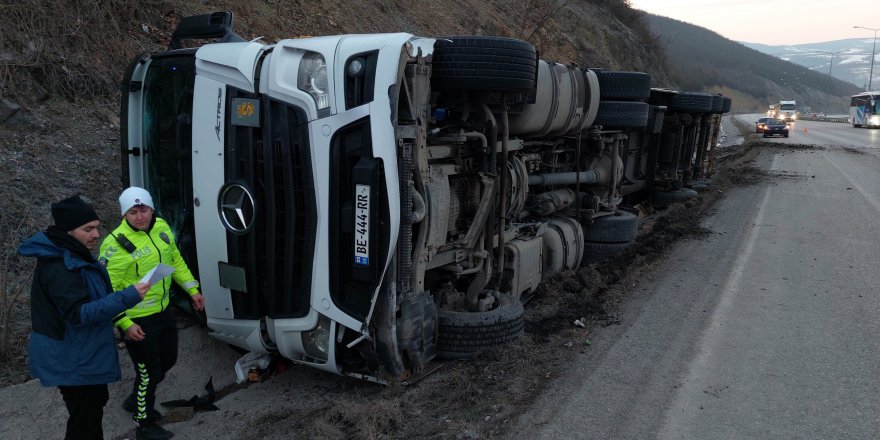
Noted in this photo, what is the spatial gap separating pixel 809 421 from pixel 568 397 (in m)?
1.29

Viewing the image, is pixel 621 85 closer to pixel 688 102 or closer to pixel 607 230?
pixel 607 230

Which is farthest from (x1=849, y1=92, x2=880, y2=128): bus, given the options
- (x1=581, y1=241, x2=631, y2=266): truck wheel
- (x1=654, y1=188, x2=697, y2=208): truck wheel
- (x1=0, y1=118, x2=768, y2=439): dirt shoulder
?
(x1=0, y1=118, x2=768, y2=439): dirt shoulder

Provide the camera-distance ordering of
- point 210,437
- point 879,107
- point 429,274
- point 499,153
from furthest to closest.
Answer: point 879,107 → point 499,153 → point 429,274 → point 210,437

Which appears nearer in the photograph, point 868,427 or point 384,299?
point 868,427

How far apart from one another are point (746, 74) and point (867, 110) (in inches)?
2695

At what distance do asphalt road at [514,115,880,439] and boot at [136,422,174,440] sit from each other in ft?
6.39

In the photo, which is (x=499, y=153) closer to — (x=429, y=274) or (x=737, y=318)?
(x=429, y=274)

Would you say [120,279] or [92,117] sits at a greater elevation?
[92,117]

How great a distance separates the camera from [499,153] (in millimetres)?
4824

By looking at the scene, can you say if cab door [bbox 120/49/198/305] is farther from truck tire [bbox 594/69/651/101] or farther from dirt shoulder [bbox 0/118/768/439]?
truck tire [bbox 594/69/651/101]

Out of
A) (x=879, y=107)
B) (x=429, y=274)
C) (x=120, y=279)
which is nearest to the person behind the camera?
(x=120, y=279)

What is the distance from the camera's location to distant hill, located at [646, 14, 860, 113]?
90.6 meters

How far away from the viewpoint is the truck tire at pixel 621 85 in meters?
6.85

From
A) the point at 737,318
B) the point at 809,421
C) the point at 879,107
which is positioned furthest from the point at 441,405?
the point at 879,107
